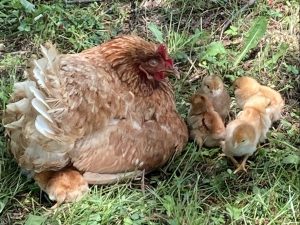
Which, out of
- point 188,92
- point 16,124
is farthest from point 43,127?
point 188,92

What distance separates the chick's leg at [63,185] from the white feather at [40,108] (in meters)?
0.33

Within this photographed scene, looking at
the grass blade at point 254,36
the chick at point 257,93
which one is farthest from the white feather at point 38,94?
the grass blade at point 254,36

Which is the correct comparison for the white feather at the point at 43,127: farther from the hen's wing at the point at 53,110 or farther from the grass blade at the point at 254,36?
the grass blade at the point at 254,36

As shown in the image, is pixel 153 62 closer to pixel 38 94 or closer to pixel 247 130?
pixel 247 130

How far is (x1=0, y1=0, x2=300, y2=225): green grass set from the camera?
3523 mm

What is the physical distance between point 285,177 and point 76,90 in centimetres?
120

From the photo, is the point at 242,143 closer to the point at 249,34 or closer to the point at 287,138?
the point at 287,138

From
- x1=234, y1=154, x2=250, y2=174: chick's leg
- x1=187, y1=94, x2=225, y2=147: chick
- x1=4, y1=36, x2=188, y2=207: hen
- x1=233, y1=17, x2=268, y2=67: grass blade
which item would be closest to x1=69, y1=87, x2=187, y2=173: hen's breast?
x1=4, y1=36, x2=188, y2=207: hen

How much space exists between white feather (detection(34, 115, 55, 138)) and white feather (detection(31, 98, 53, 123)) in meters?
0.02

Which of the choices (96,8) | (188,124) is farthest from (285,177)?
(96,8)

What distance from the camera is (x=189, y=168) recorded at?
379cm

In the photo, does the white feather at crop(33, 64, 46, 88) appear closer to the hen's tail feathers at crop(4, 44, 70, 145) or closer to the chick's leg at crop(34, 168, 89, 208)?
the hen's tail feathers at crop(4, 44, 70, 145)

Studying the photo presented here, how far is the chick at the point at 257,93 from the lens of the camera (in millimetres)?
3998

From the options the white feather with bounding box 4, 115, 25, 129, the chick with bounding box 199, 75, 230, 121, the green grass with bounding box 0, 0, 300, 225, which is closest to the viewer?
the white feather with bounding box 4, 115, 25, 129
